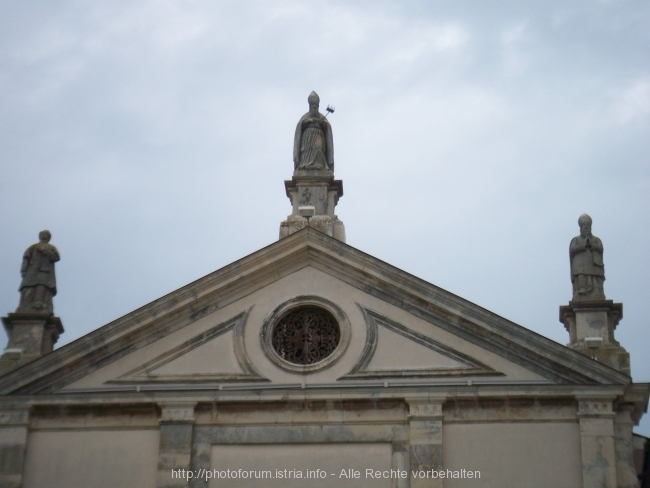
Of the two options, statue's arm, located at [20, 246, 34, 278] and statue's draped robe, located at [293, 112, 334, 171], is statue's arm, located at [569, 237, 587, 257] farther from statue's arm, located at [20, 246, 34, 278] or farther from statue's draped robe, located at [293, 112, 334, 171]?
statue's arm, located at [20, 246, 34, 278]

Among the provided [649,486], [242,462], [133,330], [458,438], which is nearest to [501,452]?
[458,438]

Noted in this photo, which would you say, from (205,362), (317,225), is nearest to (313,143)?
(317,225)

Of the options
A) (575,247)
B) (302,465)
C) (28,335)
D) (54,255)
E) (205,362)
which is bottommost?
(302,465)

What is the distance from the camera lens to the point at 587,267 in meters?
22.7

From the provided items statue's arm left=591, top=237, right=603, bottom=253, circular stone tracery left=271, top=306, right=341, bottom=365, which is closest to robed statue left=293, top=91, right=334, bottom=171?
circular stone tracery left=271, top=306, right=341, bottom=365

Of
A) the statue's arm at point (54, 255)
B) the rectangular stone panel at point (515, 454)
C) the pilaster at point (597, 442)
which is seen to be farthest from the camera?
the statue's arm at point (54, 255)

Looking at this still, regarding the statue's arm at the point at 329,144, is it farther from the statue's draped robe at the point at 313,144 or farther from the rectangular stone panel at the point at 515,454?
the rectangular stone panel at the point at 515,454

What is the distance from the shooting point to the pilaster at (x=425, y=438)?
21125 millimetres

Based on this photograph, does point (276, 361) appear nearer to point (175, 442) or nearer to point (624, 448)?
point (175, 442)

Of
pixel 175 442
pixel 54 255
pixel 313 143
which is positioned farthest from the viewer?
pixel 313 143

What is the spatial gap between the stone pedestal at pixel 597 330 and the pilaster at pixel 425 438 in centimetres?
271

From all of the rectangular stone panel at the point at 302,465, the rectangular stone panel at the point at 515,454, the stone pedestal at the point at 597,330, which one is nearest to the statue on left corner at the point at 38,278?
the rectangular stone panel at the point at 302,465

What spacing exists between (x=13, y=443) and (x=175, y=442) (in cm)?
278

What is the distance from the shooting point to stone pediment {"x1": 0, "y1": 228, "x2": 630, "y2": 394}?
71.8ft
